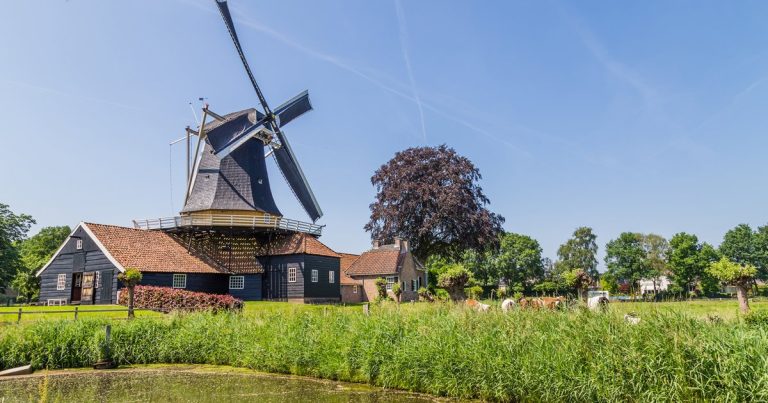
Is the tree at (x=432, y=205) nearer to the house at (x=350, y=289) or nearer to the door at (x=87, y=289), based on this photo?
the house at (x=350, y=289)

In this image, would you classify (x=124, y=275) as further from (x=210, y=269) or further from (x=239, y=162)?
(x=239, y=162)

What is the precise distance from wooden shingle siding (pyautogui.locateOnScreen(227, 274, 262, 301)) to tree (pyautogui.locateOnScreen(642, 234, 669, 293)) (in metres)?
54.7

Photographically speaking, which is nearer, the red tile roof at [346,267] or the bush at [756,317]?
the bush at [756,317]

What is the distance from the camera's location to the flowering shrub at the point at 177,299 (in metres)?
22.8

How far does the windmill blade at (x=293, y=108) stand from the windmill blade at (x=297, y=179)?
145cm

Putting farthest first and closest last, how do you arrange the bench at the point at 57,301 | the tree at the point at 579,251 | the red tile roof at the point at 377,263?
the tree at the point at 579,251 < the red tile roof at the point at 377,263 < the bench at the point at 57,301

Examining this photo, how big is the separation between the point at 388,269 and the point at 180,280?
54.3 feet

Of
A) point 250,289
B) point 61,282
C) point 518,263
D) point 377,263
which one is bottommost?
point 250,289

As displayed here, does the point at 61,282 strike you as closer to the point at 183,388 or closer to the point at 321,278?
the point at 321,278

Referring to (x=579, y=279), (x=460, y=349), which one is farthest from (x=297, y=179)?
(x=460, y=349)

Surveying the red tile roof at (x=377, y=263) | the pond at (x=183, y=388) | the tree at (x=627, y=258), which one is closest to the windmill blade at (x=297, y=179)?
the red tile roof at (x=377, y=263)

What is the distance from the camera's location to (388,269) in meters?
39.5

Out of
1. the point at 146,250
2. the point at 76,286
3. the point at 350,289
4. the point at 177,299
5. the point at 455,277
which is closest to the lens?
the point at 455,277

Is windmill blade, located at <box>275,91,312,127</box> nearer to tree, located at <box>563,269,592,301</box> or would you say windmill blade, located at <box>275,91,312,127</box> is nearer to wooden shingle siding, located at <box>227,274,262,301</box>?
wooden shingle siding, located at <box>227,274,262,301</box>
